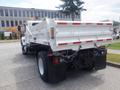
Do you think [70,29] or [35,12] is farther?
[35,12]

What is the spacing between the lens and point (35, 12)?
65062 millimetres

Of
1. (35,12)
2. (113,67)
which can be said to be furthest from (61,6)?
(113,67)

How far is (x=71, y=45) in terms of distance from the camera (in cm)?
441

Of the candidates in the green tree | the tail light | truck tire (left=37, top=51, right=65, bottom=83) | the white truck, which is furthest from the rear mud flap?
the green tree

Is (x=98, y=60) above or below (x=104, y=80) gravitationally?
above

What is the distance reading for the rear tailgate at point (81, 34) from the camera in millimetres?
4219

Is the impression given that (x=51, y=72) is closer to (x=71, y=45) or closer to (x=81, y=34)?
(x=71, y=45)

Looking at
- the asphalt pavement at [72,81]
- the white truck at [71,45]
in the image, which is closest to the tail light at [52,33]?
the white truck at [71,45]

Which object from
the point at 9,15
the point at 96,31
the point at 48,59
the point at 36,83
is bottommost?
the point at 36,83

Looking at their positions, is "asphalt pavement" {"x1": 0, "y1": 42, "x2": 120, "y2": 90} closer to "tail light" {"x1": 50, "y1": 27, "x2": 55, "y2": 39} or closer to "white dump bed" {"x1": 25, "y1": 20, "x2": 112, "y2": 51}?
"white dump bed" {"x1": 25, "y1": 20, "x2": 112, "y2": 51}

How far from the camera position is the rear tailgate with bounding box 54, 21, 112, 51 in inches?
166

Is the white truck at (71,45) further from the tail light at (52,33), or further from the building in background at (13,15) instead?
the building in background at (13,15)

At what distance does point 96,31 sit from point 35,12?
206 feet

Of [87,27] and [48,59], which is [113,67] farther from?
[48,59]
